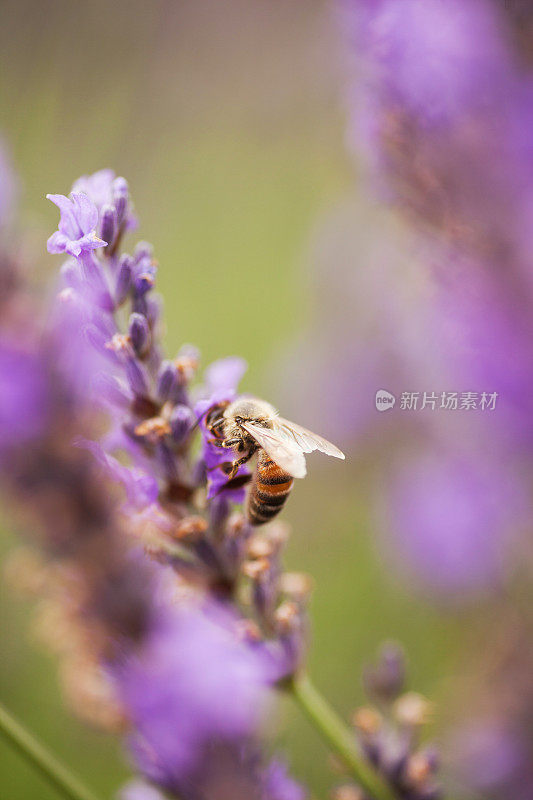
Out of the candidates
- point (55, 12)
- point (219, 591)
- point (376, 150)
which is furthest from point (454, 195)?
point (55, 12)

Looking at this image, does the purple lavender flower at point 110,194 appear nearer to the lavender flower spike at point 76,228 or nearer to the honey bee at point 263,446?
the lavender flower spike at point 76,228

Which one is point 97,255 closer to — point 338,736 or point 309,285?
point 338,736

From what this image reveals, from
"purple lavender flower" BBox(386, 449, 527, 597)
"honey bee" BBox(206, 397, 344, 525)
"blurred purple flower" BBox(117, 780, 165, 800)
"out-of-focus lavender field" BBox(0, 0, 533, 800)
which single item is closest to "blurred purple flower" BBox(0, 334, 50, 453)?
"out-of-focus lavender field" BBox(0, 0, 533, 800)

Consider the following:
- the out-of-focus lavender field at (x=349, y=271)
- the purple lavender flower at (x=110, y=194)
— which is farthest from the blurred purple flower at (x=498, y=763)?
the purple lavender flower at (x=110, y=194)

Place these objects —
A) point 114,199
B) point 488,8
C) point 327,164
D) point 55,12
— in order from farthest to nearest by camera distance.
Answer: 1. point 327,164
2. point 55,12
3. point 488,8
4. point 114,199

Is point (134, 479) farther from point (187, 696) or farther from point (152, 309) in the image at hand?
point (187, 696)

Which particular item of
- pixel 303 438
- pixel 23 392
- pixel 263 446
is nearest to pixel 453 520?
pixel 303 438
